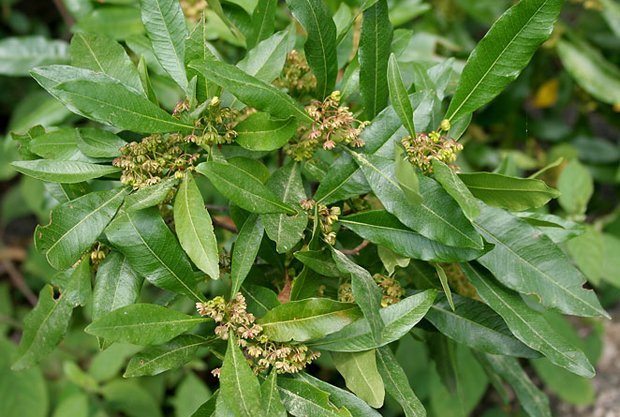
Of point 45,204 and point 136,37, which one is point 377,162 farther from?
point 45,204

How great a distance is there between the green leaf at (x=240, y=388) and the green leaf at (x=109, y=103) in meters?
0.29

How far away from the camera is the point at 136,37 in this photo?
3.87 ft

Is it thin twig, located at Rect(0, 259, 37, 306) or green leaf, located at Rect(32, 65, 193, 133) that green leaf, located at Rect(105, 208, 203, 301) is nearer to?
green leaf, located at Rect(32, 65, 193, 133)

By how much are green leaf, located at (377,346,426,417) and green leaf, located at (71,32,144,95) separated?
0.50 metres

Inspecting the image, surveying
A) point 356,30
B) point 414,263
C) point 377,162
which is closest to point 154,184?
point 377,162

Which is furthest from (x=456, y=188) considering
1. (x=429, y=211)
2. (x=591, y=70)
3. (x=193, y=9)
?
(x=591, y=70)

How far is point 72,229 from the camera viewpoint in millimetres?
876

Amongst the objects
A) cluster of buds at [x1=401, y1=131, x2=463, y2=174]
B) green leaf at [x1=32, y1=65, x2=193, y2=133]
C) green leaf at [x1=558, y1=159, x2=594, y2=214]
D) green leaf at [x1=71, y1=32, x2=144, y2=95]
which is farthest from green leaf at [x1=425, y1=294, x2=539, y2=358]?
green leaf at [x1=558, y1=159, x2=594, y2=214]

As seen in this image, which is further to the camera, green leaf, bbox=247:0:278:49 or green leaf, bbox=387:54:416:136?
green leaf, bbox=247:0:278:49

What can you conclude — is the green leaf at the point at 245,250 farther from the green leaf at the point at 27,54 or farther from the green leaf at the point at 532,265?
the green leaf at the point at 27,54

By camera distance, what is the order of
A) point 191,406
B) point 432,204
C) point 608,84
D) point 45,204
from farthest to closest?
point 608,84, point 191,406, point 45,204, point 432,204

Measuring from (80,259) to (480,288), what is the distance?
528mm

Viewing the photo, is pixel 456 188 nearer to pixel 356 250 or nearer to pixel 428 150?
pixel 428 150

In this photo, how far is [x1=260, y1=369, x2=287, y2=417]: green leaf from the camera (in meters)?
0.81
